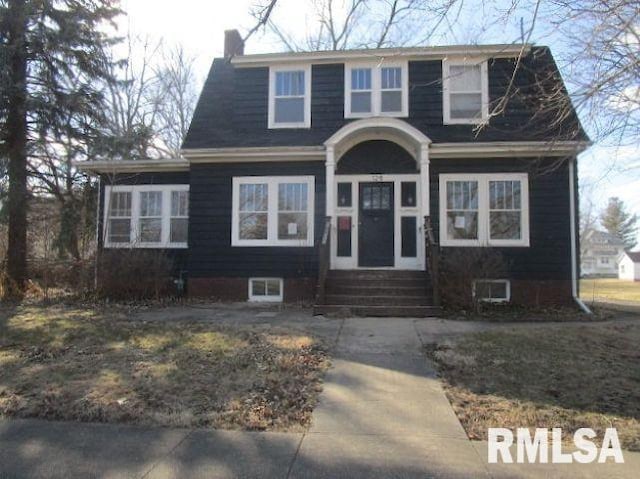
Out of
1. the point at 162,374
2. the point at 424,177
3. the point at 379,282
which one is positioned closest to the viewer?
the point at 162,374

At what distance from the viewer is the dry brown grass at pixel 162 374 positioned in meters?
5.01

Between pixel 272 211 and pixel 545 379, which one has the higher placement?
pixel 272 211

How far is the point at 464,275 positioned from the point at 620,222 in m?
88.3

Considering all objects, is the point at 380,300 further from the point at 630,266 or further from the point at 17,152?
the point at 630,266

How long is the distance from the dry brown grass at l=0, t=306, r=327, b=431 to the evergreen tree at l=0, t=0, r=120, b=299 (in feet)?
20.1

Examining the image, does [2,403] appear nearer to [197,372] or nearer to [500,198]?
[197,372]

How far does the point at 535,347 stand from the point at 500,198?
232 inches

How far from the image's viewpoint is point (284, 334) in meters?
8.09

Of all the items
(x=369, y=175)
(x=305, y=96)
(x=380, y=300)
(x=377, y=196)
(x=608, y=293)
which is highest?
(x=305, y=96)

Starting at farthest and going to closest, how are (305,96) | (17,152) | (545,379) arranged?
(17,152) → (305,96) → (545,379)

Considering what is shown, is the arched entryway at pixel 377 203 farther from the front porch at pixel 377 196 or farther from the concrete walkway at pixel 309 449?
the concrete walkway at pixel 309 449

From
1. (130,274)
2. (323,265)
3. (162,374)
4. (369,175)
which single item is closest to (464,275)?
(323,265)

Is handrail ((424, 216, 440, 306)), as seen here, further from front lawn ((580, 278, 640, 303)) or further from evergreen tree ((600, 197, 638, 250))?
evergreen tree ((600, 197, 638, 250))

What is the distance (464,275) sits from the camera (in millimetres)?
10938
